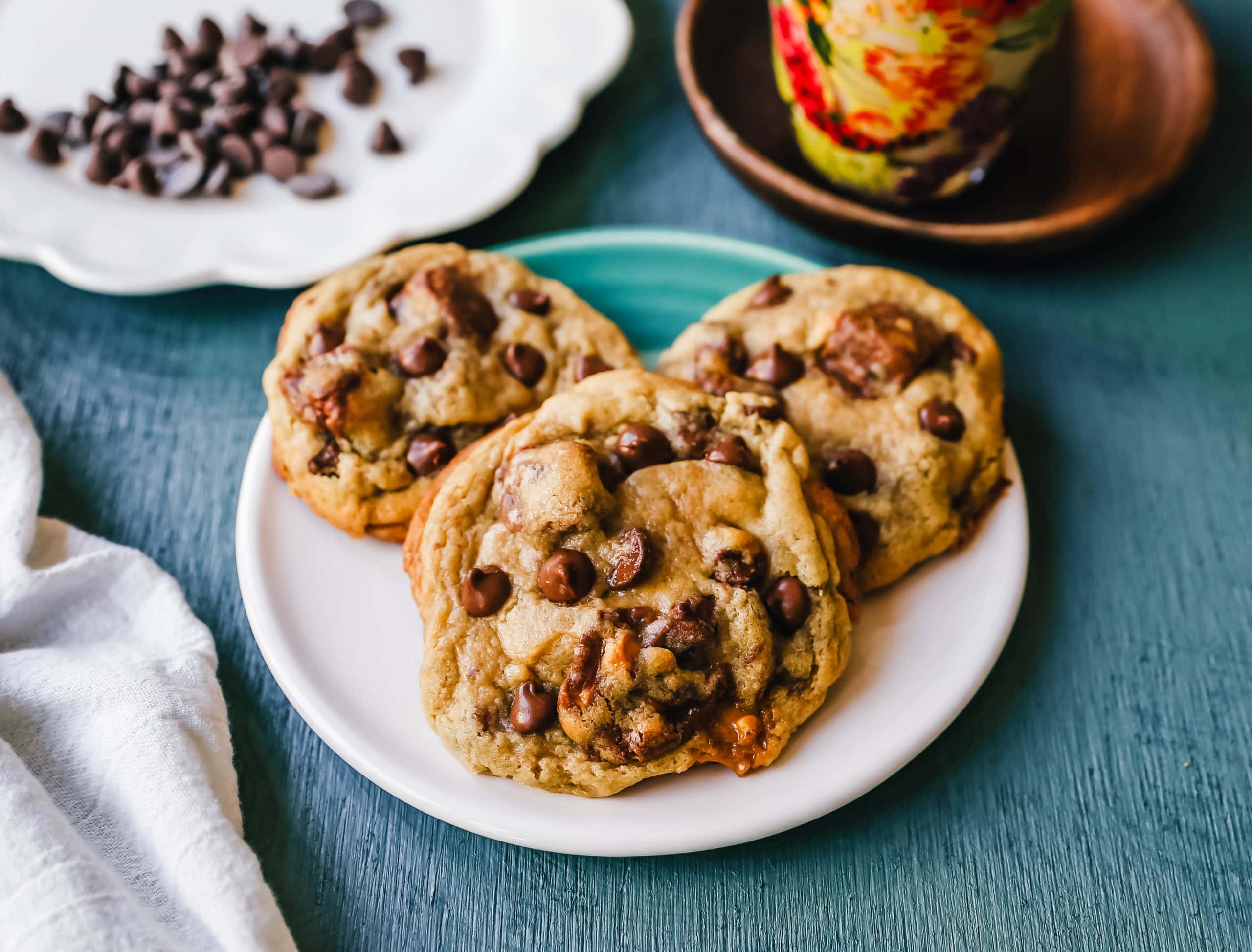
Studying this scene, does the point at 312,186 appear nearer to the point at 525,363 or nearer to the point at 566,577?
the point at 525,363

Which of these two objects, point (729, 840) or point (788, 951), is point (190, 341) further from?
point (788, 951)

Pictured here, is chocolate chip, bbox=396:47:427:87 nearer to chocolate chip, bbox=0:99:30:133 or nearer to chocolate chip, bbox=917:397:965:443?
chocolate chip, bbox=0:99:30:133

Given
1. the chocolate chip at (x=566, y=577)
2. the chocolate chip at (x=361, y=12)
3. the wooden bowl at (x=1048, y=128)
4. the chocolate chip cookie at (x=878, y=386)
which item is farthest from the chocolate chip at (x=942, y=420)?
the chocolate chip at (x=361, y=12)

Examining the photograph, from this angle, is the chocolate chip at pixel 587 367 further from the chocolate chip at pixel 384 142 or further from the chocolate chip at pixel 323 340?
the chocolate chip at pixel 384 142

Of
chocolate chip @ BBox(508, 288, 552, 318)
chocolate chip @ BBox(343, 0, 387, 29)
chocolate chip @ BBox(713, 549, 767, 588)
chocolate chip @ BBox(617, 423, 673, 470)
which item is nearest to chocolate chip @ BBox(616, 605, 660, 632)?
chocolate chip @ BBox(713, 549, 767, 588)

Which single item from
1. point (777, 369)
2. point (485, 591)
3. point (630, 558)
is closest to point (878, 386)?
point (777, 369)

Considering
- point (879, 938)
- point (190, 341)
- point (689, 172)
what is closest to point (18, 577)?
point (190, 341)
